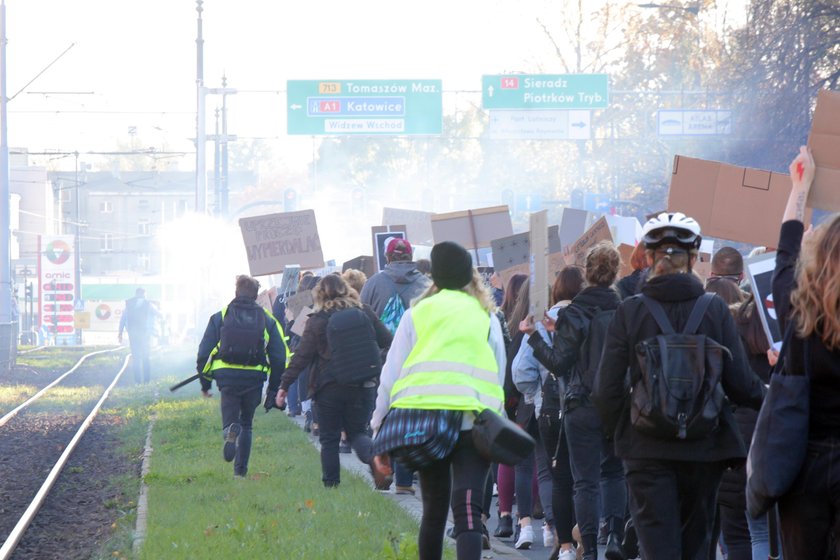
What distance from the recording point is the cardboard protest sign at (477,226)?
48.1 ft

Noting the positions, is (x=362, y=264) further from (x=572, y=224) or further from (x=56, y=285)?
(x=56, y=285)

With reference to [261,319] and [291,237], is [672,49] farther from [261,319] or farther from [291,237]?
[261,319]

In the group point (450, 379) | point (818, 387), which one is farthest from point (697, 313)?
point (818, 387)

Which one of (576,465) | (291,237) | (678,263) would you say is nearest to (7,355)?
(291,237)

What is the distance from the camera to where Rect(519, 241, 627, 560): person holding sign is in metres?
7.79

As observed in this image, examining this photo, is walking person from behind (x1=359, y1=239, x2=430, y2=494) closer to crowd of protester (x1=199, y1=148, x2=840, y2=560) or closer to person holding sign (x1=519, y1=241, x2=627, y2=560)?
crowd of protester (x1=199, y1=148, x2=840, y2=560)

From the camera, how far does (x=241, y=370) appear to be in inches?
467

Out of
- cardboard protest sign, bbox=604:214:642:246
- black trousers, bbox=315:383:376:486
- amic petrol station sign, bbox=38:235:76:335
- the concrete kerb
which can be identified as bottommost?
amic petrol station sign, bbox=38:235:76:335

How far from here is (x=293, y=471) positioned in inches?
511

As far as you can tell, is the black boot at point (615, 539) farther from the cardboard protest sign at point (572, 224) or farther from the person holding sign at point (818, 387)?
the cardboard protest sign at point (572, 224)

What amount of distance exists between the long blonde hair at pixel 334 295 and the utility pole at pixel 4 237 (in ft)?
78.5

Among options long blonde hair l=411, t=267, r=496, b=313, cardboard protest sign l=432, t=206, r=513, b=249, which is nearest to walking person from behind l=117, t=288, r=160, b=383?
cardboard protest sign l=432, t=206, r=513, b=249

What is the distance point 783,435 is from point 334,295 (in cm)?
649

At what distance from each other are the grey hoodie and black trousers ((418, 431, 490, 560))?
427 centimetres
